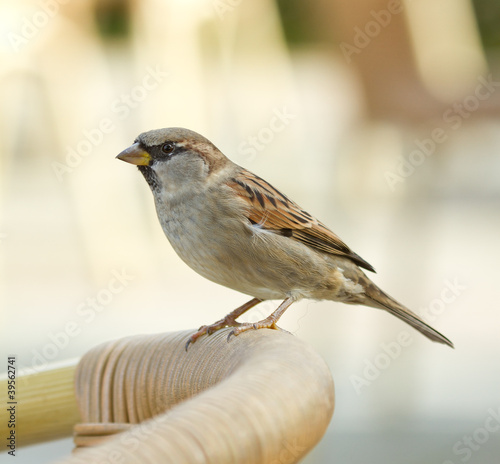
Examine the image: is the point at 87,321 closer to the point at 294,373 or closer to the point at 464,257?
the point at 464,257

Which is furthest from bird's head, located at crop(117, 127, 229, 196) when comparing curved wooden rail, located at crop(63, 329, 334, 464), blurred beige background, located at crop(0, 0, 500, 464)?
blurred beige background, located at crop(0, 0, 500, 464)

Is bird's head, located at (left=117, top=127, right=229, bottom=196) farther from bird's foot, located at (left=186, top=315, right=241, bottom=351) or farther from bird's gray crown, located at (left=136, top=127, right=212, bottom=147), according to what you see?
bird's foot, located at (left=186, top=315, right=241, bottom=351)

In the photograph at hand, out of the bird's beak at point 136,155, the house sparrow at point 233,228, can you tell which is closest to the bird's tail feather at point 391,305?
the house sparrow at point 233,228

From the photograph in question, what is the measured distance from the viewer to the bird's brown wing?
1.49 metres

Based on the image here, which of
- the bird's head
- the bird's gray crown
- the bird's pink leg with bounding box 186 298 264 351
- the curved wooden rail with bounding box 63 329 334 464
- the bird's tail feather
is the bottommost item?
the bird's tail feather

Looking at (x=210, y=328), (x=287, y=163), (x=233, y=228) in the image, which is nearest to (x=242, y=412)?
(x=210, y=328)

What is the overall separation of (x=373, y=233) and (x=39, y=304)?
2.25 m

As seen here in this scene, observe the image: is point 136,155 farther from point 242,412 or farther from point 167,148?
point 242,412

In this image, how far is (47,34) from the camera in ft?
13.2

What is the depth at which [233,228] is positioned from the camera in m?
1.41

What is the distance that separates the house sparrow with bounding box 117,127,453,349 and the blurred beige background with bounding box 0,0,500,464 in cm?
132

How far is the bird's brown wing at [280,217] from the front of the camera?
58.6 inches

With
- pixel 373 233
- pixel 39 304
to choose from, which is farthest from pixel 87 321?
pixel 373 233

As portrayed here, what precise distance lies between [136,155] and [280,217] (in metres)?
0.34
